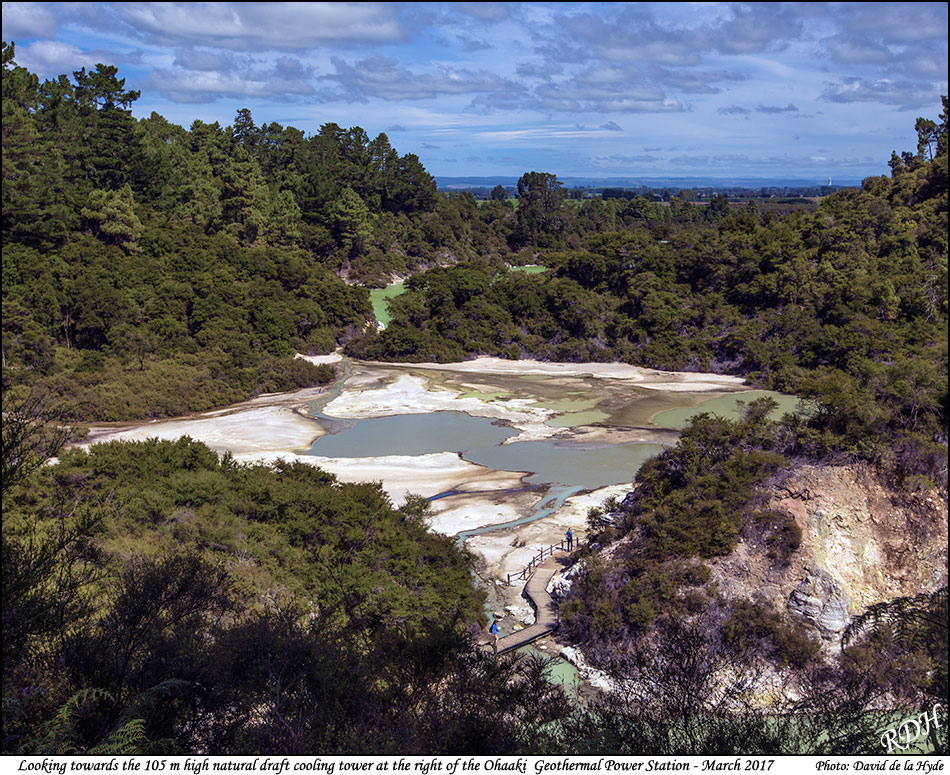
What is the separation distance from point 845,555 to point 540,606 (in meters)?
5.44

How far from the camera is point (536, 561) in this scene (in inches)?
666

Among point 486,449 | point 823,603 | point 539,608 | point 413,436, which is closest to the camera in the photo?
point 823,603

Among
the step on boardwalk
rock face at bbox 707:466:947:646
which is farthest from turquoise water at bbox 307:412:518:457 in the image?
rock face at bbox 707:466:947:646

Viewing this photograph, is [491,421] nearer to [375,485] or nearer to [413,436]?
[413,436]

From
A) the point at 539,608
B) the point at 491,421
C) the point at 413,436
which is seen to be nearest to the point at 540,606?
the point at 539,608

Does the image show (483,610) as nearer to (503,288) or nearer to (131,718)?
(131,718)

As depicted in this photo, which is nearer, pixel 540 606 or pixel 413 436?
pixel 540 606

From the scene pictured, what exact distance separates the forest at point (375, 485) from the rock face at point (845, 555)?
34cm

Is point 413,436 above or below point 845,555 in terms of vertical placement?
below

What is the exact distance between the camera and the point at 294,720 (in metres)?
7.21

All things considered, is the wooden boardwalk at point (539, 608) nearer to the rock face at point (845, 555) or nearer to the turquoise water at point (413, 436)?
the rock face at point (845, 555)

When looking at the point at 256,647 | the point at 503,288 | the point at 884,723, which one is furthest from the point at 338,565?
the point at 503,288

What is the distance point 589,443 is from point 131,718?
2021cm

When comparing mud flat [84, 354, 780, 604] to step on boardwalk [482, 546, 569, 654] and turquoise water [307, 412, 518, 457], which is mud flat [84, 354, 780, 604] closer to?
turquoise water [307, 412, 518, 457]
